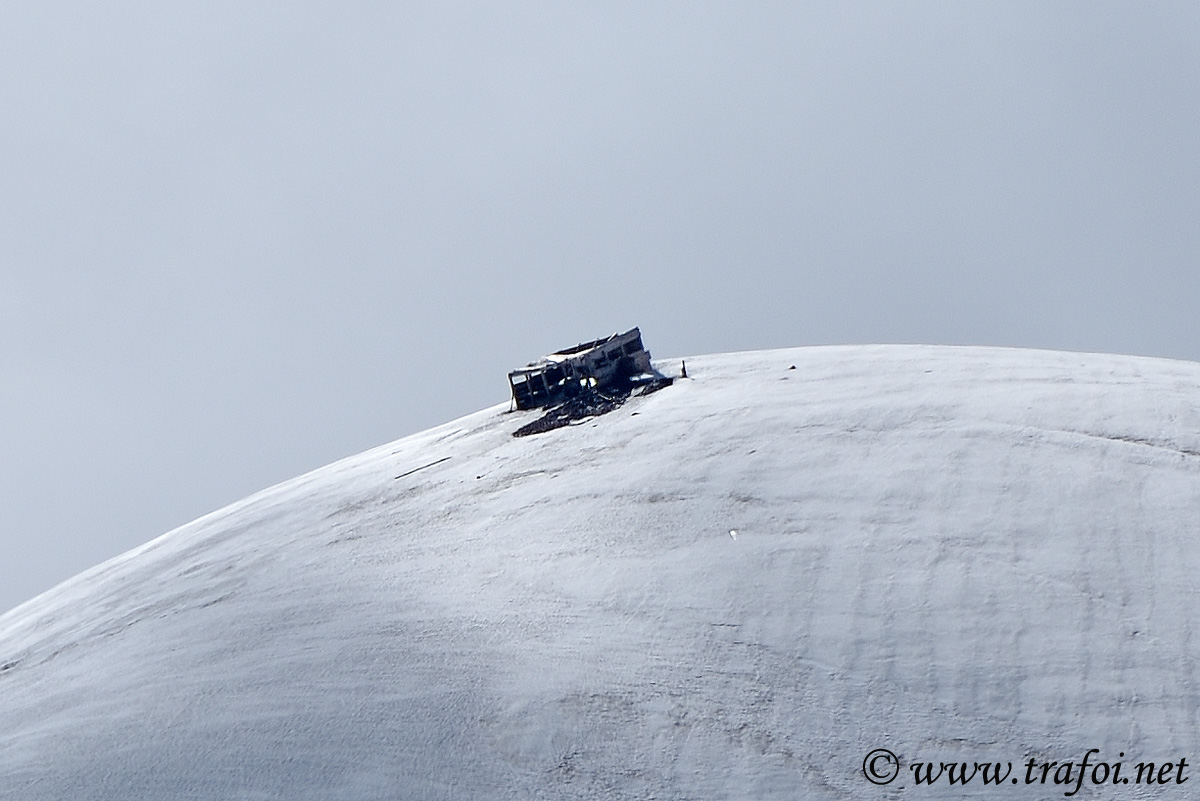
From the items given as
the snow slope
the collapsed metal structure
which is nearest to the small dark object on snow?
the collapsed metal structure

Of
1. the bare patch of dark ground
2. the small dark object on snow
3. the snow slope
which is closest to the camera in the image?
the snow slope

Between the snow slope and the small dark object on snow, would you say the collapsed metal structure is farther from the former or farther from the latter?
the snow slope

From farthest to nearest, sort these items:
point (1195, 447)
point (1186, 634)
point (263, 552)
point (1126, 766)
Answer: point (263, 552)
point (1195, 447)
point (1186, 634)
point (1126, 766)

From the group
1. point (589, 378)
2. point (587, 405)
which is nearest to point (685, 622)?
point (587, 405)

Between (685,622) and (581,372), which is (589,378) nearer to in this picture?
(581,372)

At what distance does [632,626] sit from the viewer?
10.7 metres

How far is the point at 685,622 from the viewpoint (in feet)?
35.0

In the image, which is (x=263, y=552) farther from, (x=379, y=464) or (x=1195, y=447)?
(x=1195, y=447)

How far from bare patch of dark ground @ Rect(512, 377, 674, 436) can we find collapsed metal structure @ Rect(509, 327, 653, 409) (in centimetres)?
14

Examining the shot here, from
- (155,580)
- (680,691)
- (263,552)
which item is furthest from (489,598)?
(155,580)

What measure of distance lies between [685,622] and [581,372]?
693cm

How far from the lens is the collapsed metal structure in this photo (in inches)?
674

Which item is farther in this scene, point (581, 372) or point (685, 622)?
point (581, 372)

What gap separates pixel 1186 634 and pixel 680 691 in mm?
3980
